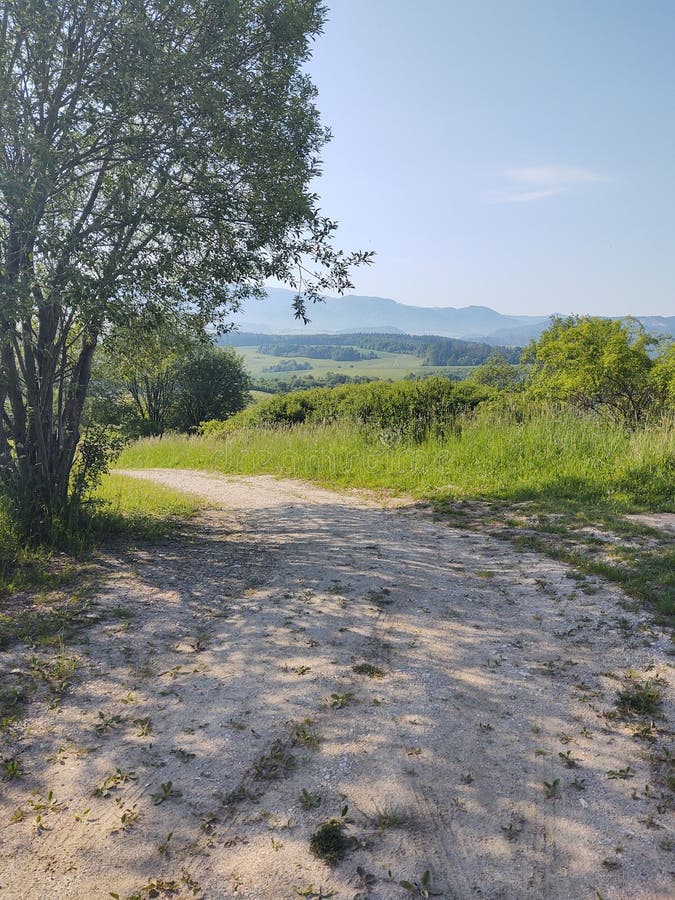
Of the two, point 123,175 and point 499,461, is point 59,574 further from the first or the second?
point 499,461

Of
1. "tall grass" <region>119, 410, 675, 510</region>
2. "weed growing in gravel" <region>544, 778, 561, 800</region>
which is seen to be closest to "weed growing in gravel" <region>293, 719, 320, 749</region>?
"weed growing in gravel" <region>544, 778, 561, 800</region>

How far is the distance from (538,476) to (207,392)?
117 feet

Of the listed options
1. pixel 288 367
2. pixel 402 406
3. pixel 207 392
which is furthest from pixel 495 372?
pixel 288 367

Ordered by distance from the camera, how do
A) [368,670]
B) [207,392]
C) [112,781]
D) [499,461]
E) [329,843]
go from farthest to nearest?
[207,392], [499,461], [368,670], [112,781], [329,843]

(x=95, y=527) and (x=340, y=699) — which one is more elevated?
(x=95, y=527)

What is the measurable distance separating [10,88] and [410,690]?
6.28 meters

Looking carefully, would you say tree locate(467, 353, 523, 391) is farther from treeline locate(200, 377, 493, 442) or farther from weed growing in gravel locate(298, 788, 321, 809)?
weed growing in gravel locate(298, 788, 321, 809)

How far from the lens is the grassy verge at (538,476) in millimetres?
6172

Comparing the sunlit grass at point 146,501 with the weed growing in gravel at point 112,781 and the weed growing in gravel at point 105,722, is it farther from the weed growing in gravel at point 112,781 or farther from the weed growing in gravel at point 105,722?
the weed growing in gravel at point 112,781

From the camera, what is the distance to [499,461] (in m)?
10.7

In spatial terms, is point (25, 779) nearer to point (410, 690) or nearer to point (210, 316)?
point (410, 690)

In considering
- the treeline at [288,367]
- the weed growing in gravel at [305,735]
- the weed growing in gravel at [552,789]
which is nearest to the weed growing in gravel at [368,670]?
the weed growing in gravel at [305,735]

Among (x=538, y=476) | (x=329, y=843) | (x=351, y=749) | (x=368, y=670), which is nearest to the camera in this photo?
(x=329, y=843)

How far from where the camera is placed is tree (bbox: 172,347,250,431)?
42.5m
